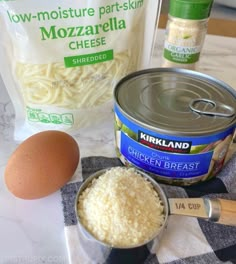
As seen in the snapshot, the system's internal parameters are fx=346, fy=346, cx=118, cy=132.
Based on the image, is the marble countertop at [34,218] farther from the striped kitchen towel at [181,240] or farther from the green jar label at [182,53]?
the green jar label at [182,53]

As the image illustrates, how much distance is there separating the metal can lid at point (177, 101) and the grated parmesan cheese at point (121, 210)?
0.11 metres

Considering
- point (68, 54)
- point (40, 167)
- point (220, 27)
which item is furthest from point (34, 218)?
point (220, 27)

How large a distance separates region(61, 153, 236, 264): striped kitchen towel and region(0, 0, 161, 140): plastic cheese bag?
0.69 feet

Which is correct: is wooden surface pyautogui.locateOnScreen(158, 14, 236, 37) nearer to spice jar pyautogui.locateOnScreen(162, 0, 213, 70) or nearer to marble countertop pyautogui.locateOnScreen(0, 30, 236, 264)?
spice jar pyautogui.locateOnScreen(162, 0, 213, 70)

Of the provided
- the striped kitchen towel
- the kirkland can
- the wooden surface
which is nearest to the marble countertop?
the striped kitchen towel

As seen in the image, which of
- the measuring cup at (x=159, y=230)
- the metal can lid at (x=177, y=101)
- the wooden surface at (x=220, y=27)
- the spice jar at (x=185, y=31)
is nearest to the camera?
the measuring cup at (x=159, y=230)

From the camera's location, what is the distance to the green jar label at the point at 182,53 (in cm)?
85

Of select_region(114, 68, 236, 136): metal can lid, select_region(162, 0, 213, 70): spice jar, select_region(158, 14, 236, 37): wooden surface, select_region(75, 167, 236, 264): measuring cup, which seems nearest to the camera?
select_region(75, 167, 236, 264): measuring cup

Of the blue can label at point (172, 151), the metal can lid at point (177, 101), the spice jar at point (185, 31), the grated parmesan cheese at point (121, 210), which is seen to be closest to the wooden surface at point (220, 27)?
the spice jar at point (185, 31)

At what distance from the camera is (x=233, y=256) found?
554 mm

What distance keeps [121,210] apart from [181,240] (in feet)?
0.42

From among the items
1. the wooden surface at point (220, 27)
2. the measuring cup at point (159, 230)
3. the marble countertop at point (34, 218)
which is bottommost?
the marble countertop at point (34, 218)

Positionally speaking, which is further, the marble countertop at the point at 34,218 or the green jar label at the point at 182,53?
the green jar label at the point at 182,53

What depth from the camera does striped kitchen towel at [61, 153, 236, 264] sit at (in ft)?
1.75
